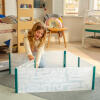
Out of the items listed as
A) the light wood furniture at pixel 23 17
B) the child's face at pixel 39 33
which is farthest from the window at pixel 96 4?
the child's face at pixel 39 33

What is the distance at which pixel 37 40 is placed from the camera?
1.98 metres

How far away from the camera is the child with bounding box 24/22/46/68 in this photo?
185 cm

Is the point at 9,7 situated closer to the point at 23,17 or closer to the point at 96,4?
the point at 23,17

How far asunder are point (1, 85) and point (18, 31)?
1.09 metres

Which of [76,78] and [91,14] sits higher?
[91,14]

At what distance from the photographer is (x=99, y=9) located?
436 centimetres

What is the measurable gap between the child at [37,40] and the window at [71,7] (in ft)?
8.88

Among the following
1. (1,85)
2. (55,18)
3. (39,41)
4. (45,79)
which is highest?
(55,18)

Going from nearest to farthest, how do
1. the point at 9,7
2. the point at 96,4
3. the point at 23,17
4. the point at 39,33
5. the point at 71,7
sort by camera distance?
the point at 39,33 < the point at 23,17 < the point at 9,7 < the point at 96,4 < the point at 71,7

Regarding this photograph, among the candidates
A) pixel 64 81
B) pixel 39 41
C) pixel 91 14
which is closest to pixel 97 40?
pixel 91 14

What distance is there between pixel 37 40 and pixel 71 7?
2.88m

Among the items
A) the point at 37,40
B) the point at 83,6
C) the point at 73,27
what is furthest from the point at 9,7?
the point at 37,40

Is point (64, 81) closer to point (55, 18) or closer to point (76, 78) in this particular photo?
point (76, 78)


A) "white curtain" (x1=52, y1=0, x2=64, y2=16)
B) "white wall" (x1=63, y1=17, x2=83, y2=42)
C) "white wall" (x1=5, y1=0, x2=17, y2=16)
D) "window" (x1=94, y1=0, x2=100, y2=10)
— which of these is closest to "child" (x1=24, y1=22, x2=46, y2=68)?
"white wall" (x1=5, y1=0, x2=17, y2=16)
